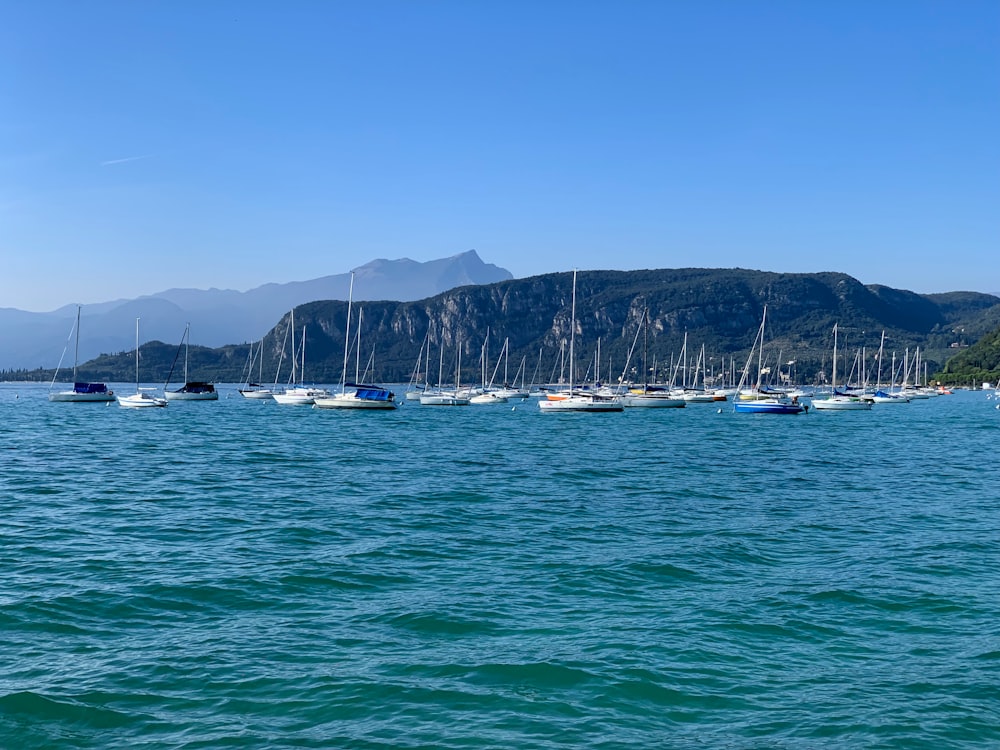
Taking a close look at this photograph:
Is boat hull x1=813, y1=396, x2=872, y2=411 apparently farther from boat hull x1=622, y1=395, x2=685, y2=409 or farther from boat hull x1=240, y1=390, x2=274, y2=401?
boat hull x1=240, y1=390, x2=274, y2=401

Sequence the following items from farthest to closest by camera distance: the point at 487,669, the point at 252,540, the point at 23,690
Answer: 1. the point at 252,540
2. the point at 487,669
3. the point at 23,690

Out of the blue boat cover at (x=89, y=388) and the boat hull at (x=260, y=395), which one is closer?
the blue boat cover at (x=89, y=388)

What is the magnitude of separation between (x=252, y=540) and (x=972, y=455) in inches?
1775

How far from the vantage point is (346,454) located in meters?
49.0

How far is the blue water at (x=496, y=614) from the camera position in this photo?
412 inches

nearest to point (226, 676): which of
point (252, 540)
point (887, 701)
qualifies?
point (887, 701)

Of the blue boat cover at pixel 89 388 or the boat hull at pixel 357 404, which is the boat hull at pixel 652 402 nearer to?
the boat hull at pixel 357 404

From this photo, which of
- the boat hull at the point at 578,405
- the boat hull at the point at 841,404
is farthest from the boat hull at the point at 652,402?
the boat hull at the point at 841,404

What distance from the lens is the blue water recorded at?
412 inches

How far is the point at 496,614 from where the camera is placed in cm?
1498

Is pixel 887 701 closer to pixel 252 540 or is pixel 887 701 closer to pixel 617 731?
pixel 617 731

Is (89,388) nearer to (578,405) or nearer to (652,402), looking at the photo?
(578,405)

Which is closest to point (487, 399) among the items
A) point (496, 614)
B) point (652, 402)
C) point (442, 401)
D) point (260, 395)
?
point (442, 401)

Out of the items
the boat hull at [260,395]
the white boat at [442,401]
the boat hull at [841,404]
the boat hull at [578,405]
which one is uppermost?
the boat hull at [841,404]
